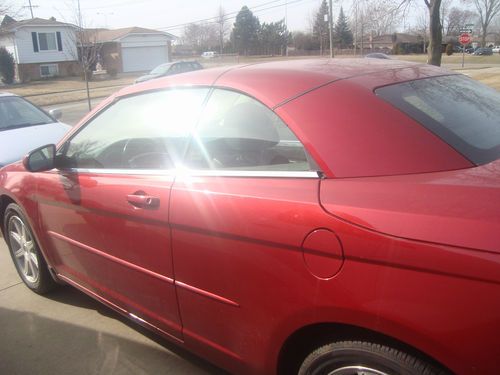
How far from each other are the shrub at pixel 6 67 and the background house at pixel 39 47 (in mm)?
2531

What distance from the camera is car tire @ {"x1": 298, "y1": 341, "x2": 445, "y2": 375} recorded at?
1626mm

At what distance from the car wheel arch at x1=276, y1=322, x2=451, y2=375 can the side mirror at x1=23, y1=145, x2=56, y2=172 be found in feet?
6.66

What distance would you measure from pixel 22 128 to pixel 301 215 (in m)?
5.73

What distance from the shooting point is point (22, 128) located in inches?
257

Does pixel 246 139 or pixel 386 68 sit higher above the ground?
pixel 386 68

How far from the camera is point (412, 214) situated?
1614 millimetres

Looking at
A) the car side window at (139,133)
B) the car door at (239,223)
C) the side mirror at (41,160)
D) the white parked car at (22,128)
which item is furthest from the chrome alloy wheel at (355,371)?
the white parked car at (22,128)

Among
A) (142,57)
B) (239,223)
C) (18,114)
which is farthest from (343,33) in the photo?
(239,223)

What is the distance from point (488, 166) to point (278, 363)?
113 cm

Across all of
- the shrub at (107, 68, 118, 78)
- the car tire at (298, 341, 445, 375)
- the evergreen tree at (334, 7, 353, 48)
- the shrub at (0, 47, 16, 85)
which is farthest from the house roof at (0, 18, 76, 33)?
the evergreen tree at (334, 7, 353, 48)

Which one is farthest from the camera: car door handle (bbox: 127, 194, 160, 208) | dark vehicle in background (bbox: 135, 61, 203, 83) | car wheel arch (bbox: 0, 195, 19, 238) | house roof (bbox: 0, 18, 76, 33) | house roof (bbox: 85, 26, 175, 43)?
house roof (bbox: 85, 26, 175, 43)

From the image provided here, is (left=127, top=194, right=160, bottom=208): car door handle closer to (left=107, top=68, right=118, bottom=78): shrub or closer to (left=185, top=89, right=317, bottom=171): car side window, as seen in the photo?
(left=185, top=89, right=317, bottom=171): car side window

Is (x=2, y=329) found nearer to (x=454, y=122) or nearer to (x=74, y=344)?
(x=74, y=344)

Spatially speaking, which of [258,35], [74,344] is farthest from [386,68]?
[258,35]
